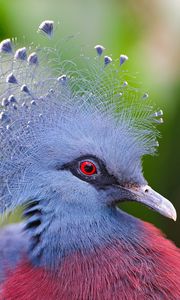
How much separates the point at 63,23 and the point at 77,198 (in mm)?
1398

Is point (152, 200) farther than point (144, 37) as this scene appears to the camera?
No

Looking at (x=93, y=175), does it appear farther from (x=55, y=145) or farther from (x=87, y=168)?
(x=55, y=145)

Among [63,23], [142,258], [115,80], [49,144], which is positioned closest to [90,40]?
[63,23]

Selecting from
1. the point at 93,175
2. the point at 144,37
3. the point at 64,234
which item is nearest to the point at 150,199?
the point at 93,175

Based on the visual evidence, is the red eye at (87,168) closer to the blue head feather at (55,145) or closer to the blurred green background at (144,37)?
the blue head feather at (55,145)

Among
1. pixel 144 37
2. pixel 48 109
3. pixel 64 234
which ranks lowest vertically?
pixel 64 234

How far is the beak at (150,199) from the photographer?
248 cm

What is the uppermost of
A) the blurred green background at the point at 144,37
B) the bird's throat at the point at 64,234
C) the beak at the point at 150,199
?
the blurred green background at the point at 144,37

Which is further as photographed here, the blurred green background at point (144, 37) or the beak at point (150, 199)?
the blurred green background at point (144, 37)

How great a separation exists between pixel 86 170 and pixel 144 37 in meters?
1.82

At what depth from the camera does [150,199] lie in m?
2.51

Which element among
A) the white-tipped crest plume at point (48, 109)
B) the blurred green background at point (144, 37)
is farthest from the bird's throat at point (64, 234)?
the blurred green background at point (144, 37)

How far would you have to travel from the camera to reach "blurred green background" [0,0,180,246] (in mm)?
3721

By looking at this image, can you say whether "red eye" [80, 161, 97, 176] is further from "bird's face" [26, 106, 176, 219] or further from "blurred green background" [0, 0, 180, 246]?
"blurred green background" [0, 0, 180, 246]
